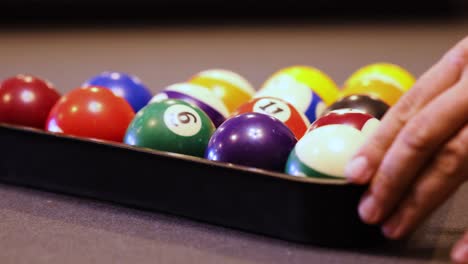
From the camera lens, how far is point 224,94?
2350 mm

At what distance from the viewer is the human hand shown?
1323 mm

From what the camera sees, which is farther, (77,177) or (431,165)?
(77,177)

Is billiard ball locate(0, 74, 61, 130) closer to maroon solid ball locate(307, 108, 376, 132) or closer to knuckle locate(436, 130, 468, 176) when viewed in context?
maroon solid ball locate(307, 108, 376, 132)

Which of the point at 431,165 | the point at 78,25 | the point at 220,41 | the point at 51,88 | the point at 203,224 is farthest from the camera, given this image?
the point at 78,25

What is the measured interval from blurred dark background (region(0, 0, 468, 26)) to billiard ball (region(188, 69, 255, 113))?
4126mm

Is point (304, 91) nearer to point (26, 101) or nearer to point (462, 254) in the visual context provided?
point (26, 101)

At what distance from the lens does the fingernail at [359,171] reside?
4.52 feet

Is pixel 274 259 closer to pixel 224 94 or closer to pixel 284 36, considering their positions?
pixel 224 94

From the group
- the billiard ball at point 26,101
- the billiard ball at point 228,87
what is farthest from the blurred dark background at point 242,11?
the billiard ball at point 26,101

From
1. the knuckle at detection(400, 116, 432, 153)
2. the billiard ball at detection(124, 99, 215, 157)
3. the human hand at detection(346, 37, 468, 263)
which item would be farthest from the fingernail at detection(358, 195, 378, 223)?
the billiard ball at detection(124, 99, 215, 157)

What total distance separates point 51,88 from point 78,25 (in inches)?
167

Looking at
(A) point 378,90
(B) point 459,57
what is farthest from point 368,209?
(A) point 378,90


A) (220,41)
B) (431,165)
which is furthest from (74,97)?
(220,41)

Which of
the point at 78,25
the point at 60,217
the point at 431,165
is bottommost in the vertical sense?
the point at 78,25
